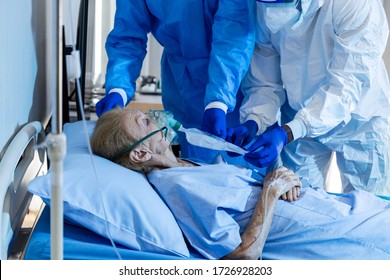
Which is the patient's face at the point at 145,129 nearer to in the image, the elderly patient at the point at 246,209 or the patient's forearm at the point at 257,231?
the elderly patient at the point at 246,209

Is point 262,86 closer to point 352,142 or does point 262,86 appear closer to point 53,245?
point 352,142

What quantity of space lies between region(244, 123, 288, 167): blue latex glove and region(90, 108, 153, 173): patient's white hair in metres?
0.37

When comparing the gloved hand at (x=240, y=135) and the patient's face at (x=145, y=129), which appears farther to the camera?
the gloved hand at (x=240, y=135)

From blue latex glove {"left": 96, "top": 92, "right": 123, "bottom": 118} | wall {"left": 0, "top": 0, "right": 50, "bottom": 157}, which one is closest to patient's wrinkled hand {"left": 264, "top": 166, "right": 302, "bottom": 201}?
blue latex glove {"left": 96, "top": 92, "right": 123, "bottom": 118}

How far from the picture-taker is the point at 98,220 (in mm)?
1620

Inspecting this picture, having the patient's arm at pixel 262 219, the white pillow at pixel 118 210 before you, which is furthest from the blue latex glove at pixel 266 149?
the white pillow at pixel 118 210

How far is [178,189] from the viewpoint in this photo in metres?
1.78

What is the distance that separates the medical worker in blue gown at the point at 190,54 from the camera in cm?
226

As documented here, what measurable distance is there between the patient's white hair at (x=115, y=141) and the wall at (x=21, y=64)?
0.87 ft

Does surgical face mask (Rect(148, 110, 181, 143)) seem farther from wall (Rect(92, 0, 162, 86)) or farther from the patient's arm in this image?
wall (Rect(92, 0, 162, 86))

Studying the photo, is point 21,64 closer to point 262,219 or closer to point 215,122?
point 215,122
